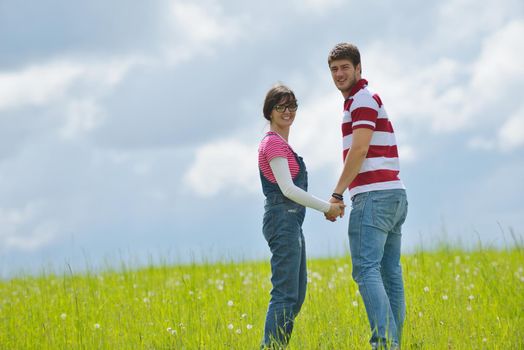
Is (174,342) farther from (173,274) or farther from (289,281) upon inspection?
(173,274)

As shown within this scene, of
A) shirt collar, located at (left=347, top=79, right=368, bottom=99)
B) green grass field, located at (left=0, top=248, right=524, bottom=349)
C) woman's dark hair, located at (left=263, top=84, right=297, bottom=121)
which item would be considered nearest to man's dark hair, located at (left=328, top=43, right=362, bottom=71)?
shirt collar, located at (left=347, top=79, right=368, bottom=99)

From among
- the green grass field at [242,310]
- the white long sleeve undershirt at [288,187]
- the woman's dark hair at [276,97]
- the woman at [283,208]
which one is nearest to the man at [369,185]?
the white long sleeve undershirt at [288,187]

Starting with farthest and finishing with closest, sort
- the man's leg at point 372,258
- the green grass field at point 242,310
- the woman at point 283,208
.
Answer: the green grass field at point 242,310 < the woman at point 283,208 < the man's leg at point 372,258

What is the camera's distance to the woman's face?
19.4 feet

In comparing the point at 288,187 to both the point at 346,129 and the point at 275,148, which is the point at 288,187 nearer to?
the point at 275,148

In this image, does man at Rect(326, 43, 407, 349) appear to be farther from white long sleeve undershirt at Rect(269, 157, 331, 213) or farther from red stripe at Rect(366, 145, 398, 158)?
white long sleeve undershirt at Rect(269, 157, 331, 213)

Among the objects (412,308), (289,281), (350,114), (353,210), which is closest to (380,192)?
(353,210)

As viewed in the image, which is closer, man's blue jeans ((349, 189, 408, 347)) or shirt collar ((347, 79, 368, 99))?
man's blue jeans ((349, 189, 408, 347))

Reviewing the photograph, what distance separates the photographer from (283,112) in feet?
19.4

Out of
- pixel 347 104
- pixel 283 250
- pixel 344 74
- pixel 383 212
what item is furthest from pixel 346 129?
pixel 283 250

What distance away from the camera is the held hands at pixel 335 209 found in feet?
19.1

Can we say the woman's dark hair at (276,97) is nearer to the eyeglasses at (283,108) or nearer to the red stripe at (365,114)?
the eyeglasses at (283,108)

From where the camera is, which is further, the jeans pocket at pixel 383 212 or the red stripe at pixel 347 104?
the red stripe at pixel 347 104

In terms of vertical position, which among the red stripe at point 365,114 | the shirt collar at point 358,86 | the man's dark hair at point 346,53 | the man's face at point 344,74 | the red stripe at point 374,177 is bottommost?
the red stripe at point 374,177
